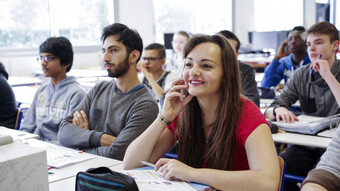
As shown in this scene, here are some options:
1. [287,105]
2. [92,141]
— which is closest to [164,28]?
[287,105]

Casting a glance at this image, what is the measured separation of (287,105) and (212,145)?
4.59 feet

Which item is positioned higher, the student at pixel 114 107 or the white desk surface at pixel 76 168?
the student at pixel 114 107

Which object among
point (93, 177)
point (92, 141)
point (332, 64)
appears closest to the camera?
point (93, 177)

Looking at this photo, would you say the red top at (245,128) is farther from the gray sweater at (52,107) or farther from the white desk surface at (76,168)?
the gray sweater at (52,107)

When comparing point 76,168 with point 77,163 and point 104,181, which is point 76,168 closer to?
point 77,163

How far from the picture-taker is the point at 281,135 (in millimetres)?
2418

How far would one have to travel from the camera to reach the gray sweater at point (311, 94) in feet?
9.27

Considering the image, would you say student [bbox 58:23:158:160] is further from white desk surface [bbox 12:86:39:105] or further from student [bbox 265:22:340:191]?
white desk surface [bbox 12:86:39:105]

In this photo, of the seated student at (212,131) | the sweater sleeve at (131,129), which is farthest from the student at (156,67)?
the seated student at (212,131)

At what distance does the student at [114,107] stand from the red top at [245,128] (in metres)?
0.62

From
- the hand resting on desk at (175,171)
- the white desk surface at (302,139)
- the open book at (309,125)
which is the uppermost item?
the hand resting on desk at (175,171)

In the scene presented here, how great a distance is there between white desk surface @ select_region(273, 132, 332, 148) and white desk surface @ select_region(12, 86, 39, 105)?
2.51 meters

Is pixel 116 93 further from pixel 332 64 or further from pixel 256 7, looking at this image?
pixel 256 7

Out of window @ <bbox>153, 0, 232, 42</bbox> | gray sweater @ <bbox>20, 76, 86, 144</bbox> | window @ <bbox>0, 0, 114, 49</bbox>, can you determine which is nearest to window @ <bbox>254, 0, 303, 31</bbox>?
window @ <bbox>153, 0, 232, 42</bbox>
